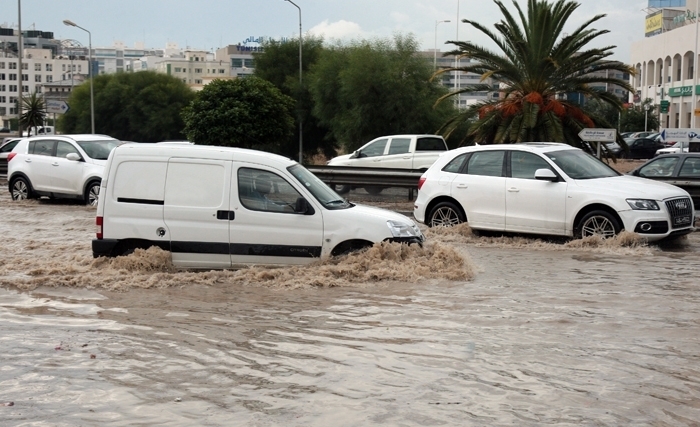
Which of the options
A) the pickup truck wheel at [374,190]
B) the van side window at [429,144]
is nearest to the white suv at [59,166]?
the pickup truck wheel at [374,190]

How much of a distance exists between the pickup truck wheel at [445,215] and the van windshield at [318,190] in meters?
4.10

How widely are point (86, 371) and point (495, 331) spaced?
144 inches

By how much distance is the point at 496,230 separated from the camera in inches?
575

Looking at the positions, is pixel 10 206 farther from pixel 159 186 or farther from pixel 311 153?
pixel 311 153

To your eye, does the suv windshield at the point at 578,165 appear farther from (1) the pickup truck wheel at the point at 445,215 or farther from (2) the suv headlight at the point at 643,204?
(1) the pickup truck wheel at the point at 445,215

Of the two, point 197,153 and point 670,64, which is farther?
point 670,64

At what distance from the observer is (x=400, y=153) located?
2547 centimetres

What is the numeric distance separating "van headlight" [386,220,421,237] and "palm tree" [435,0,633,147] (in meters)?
13.3

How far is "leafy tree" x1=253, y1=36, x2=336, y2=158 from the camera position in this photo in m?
49.5

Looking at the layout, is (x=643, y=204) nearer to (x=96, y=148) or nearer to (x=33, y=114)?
(x=96, y=148)

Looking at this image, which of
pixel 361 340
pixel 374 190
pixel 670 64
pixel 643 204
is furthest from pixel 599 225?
pixel 670 64

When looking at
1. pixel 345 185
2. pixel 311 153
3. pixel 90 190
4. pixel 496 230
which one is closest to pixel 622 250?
pixel 496 230

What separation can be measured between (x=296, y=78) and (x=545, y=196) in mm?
38873

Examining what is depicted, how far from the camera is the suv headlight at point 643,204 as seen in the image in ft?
43.4
